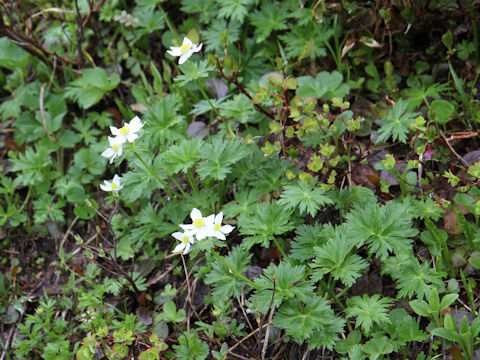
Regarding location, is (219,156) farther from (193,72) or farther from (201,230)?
(201,230)

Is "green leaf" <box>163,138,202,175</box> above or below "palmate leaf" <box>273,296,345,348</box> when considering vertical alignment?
above

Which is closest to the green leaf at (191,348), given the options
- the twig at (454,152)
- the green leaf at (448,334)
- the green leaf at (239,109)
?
the green leaf at (448,334)

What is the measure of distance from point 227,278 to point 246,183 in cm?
56

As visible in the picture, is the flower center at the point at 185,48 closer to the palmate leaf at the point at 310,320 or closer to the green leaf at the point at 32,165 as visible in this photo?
the palmate leaf at the point at 310,320

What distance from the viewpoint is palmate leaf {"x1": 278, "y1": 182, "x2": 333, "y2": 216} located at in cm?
215

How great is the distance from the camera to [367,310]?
2010 millimetres

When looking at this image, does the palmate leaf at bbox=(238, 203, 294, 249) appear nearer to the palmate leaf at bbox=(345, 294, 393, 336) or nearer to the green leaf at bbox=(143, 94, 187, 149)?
the palmate leaf at bbox=(345, 294, 393, 336)

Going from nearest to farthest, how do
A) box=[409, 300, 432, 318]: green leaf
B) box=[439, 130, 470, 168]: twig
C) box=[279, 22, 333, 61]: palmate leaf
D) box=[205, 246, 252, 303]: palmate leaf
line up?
box=[409, 300, 432, 318]: green leaf → box=[205, 246, 252, 303]: palmate leaf → box=[439, 130, 470, 168]: twig → box=[279, 22, 333, 61]: palmate leaf

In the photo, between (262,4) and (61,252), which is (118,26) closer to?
(262,4)

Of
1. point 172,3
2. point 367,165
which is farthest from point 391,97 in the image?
point 172,3

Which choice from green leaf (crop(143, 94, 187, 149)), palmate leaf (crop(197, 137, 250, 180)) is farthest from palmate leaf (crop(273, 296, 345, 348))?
green leaf (crop(143, 94, 187, 149))

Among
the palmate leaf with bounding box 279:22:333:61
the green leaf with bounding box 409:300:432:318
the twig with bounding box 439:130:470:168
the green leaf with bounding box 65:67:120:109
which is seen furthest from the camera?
the green leaf with bounding box 65:67:120:109

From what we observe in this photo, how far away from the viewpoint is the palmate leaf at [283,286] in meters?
1.97

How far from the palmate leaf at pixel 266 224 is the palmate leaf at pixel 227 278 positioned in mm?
97
